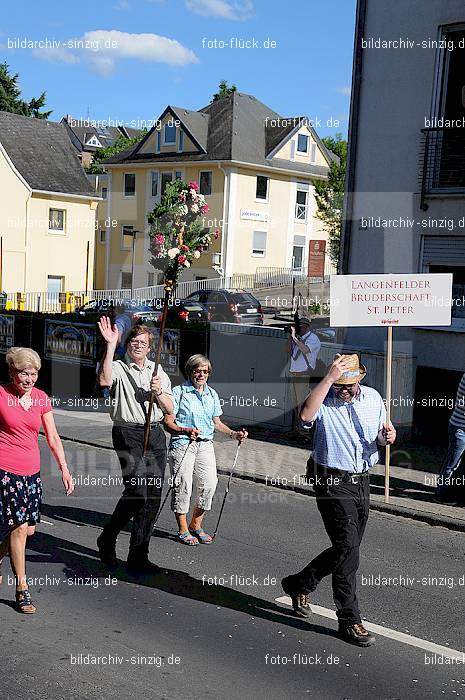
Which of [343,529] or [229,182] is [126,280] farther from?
[343,529]

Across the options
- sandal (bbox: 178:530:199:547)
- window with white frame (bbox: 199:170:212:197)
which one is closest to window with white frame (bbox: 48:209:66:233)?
window with white frame (bbox: 199:170:212:197)

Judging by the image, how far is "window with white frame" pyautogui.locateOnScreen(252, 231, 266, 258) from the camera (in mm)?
50219

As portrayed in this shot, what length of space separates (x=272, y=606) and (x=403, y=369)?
7.67m

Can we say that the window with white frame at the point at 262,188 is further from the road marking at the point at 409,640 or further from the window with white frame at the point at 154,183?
the road marking at the point at 409,640

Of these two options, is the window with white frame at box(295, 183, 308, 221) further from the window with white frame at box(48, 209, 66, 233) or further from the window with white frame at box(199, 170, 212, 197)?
the window with white frame at box(48, 209, 66, 233)

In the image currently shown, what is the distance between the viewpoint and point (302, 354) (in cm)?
1358

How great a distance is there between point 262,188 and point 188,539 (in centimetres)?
4320

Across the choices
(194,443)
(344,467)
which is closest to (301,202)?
(194,443)

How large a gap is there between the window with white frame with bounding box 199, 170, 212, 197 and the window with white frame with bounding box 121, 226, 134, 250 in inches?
237

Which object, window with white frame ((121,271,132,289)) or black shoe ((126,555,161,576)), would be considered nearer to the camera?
black shoe ((126,555,161,576))

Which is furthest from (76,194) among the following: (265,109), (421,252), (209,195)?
(421,252)

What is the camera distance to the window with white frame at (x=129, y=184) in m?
52.8

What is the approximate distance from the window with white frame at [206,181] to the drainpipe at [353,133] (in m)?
33.0

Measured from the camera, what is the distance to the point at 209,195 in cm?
4866
